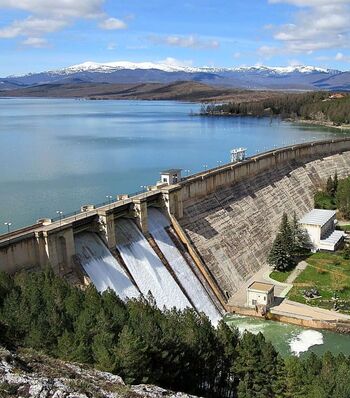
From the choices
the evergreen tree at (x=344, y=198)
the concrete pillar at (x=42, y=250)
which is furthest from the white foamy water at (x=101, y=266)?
the evergreen tree at (x=344, y=198)

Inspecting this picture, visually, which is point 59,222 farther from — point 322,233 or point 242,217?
point 322,233

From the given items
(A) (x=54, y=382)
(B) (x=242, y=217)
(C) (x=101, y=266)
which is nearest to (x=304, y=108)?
(B) (x=242, y=217)

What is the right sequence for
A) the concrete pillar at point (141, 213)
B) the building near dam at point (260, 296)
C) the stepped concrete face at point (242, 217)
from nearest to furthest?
the concrete pillar at point (141, 213), the building near dam at point (260, 296), the stepped concrete face at point (242, 217)

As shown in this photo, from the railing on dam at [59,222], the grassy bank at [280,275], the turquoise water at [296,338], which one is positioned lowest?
the grassy bank at [280,275]

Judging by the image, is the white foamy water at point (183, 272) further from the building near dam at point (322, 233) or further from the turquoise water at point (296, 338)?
the building near dam at point (322, 233)

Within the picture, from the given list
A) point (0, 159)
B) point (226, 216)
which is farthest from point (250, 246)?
point (0, 159)

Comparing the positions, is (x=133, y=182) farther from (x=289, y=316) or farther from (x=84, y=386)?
(x=84, y=386)

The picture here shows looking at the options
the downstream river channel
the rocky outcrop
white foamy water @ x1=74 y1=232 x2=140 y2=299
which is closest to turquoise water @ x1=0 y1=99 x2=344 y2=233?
the downstream river channel
